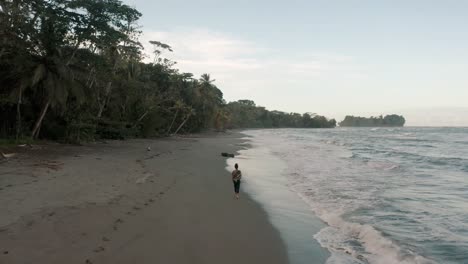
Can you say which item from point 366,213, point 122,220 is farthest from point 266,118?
point 122,220

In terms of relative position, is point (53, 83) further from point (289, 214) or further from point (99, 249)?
point (99, 249)

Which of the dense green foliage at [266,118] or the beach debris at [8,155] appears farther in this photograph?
the dense green foliage at [266,118]

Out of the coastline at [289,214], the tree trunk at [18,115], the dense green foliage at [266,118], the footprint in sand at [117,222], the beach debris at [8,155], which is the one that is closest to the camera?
the coastline at [289,214]

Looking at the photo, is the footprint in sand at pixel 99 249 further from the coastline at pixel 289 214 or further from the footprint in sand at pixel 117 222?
the coastline at pixel 289 214

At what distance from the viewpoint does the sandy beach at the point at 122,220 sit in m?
5.99

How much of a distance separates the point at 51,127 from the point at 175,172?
1295 centimetres

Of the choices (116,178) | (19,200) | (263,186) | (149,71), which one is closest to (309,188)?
(263,186)

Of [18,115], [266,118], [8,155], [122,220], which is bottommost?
[122,220]

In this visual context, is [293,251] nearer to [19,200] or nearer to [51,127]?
[19,200]

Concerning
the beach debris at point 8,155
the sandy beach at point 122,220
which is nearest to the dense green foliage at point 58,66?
the beach debris at point 8,155

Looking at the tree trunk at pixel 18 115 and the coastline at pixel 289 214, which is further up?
the tree trunk at pixel 18 115

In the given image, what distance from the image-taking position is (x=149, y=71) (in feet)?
171

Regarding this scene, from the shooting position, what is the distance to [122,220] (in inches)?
308

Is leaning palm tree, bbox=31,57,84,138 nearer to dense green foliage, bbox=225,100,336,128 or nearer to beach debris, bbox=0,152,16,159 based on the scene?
beach debris, bbox=0,152,16,159
